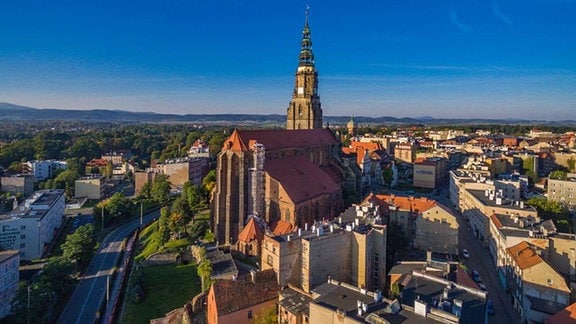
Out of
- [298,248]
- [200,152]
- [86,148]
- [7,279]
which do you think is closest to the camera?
[298,248]

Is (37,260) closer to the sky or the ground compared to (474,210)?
closer to the ground

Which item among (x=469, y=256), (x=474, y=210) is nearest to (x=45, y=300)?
(x=469, y=256)

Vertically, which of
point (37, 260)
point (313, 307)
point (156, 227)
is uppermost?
point (313, 307)

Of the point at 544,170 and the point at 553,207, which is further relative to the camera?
the point at 544,170

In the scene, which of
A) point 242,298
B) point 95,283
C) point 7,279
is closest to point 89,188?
point 7,279

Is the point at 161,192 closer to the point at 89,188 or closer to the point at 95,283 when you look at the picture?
the point at 89,188

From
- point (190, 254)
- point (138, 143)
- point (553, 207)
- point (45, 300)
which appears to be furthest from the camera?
point (138, 143)

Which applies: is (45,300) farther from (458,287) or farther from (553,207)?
(553,207)
